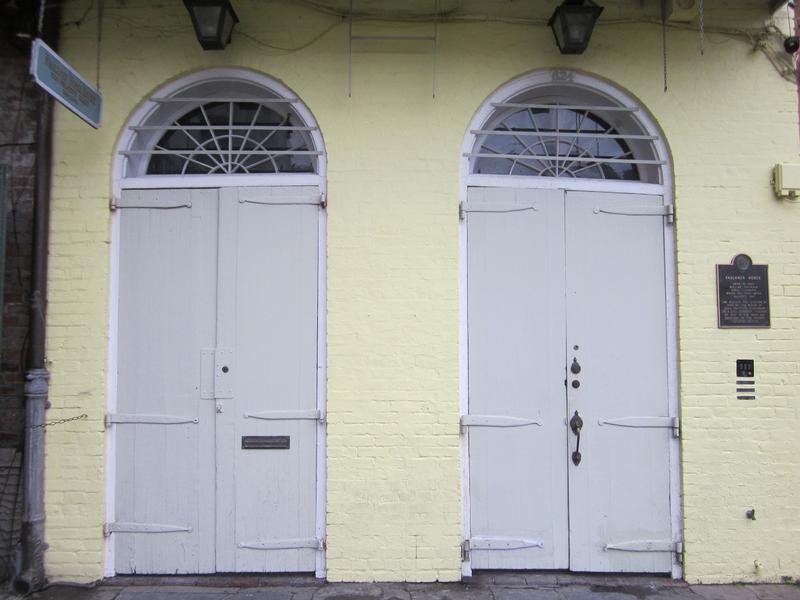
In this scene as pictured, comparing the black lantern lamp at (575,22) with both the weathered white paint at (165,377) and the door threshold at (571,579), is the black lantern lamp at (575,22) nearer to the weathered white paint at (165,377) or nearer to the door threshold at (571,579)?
the weathered white paint at (165,377)

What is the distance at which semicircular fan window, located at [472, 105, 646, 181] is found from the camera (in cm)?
459

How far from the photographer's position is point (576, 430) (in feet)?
14.2

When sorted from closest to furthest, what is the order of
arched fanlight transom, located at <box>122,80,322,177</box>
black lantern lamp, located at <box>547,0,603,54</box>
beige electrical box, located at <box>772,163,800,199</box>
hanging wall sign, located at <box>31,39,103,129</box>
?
1. hanging wall sign, located at <box>31,39,103,129</box>
2. black lantern lamp, located at <box>547,0,603,54</box>
3. beige electrical box, located at <box>772,163,800,199</box>
4. arched fanlight transom, located at <box>122,80,322,177</box>

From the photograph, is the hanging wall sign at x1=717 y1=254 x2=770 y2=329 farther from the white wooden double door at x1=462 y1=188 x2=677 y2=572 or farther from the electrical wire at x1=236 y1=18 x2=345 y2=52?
the electrical wire at x1=236 y1=18 x2=345 y2=52

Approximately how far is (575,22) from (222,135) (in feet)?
8.96

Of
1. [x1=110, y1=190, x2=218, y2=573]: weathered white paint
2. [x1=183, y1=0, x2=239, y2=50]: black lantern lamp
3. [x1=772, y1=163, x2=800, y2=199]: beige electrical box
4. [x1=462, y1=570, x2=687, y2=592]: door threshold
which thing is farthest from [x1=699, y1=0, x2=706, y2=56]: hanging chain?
[x1=462, y1=570, x2=687, y2=592]: door threshold

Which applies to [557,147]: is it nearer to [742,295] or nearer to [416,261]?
[416,261]

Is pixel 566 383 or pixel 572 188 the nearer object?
pixel 566 383

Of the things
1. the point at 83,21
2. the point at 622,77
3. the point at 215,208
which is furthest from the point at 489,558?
the point at 83,21

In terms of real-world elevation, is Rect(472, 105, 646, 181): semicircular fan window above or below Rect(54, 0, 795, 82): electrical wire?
below

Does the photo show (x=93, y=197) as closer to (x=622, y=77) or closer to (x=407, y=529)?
(x=407, y=529)

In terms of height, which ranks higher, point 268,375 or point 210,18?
point 210,18

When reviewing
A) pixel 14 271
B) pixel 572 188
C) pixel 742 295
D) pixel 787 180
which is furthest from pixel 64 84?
pixel 787 180

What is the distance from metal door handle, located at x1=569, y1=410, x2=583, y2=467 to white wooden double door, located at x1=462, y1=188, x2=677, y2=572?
0.09 feet
